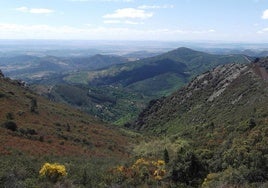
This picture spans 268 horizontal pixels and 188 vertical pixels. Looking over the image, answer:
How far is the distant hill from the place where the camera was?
4444 cm

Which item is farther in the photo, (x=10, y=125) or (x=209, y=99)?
(x=209, y=99)

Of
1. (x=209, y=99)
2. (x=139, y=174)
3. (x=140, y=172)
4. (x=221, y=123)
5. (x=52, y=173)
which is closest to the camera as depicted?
(x=52, y=173)

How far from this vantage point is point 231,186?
3344 cm

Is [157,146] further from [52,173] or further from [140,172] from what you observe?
[52,173]

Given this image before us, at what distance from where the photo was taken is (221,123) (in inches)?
3578

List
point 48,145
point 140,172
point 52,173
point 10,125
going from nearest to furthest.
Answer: point 52,173 < point 140,172 < point 48,145 < point 10,125

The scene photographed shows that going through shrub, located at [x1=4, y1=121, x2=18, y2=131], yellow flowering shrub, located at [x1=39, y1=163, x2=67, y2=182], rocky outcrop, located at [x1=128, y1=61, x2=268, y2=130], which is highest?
yellow flowering shrub, located at [x1=39, y1=163, x2=67, y2=182]

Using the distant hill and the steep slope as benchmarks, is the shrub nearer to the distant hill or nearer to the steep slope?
the steep slope

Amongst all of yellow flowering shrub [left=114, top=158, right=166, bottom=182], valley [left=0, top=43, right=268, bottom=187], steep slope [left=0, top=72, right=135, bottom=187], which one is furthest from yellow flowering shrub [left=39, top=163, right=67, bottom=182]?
yellow flowering shrub [left=114, top=158, right=166, bottom=182]

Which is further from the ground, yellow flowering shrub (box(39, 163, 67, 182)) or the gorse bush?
yellow flowering shrub (box(39, 163, 67, 182))

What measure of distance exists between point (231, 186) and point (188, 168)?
14.0m

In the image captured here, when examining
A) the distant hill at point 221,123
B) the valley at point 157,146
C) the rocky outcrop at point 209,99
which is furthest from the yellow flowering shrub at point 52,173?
the rocky outcrop at point 209,99

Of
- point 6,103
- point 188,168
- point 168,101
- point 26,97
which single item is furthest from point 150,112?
point 188,168

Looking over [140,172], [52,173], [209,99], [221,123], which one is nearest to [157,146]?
[221,123]
